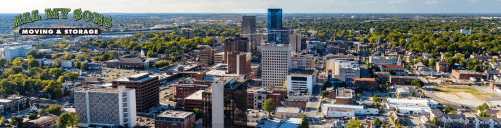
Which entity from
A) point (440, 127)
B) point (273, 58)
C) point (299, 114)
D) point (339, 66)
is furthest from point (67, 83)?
point (440, 127)

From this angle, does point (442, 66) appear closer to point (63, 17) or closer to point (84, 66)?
point (63, 17)

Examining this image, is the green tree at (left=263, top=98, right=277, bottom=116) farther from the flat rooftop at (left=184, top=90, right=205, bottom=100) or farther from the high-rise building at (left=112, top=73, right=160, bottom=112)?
the high-rise building at (left=112, top=73, right=160, bottom=112)

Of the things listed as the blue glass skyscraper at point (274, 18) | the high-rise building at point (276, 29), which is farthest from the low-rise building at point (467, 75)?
the blue glass skyscraper at point (274, 18)

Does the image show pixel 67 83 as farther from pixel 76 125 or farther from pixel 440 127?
pixel 440 127

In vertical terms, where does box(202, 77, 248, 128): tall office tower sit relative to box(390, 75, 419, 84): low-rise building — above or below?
above

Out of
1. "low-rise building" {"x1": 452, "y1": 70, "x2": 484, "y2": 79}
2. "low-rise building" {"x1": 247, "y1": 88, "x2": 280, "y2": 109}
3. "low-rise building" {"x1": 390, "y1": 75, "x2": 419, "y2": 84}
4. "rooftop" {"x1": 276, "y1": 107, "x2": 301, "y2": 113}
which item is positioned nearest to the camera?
"rooftop" {"x1": 276, "y1": 107, "x2": 301, "y2": 113}

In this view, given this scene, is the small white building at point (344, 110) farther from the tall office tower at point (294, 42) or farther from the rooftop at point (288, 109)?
the tall office tower at point (294, 42)

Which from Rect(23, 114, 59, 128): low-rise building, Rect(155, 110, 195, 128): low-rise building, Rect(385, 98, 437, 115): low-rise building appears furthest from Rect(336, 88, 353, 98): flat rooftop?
Rect(23, 114, 59, 128): low-rise building
